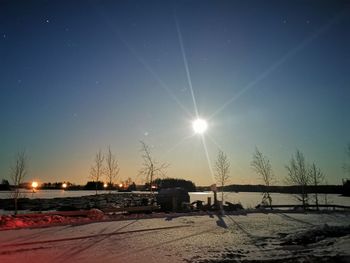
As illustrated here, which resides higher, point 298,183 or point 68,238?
point 298,183

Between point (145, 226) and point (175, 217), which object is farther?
point (175, 217)

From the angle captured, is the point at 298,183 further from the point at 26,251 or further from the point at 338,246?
the point at 26,251

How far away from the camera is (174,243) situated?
14.3 metres

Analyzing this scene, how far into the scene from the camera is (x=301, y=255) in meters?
11.7

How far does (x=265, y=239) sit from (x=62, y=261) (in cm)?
853

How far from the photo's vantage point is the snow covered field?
1129 centimetres

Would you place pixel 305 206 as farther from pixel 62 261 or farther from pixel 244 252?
pixel 62 261

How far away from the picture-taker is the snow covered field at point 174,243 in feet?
37.0

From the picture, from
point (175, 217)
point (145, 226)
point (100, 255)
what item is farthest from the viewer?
point (175, 217)

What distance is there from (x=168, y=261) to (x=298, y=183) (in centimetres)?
4118

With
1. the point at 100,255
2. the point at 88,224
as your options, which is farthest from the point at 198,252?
the point at 88,224

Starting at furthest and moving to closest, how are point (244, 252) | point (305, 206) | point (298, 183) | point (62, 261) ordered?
1. point (298, 183)
2. point (305, 206)
3. point (244, 252)
4. point (62, 261)

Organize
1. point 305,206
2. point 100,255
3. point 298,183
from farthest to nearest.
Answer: point 298,183 < point 305,206 < point 100,255

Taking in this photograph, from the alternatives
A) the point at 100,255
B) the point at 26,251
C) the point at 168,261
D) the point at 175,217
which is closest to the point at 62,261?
the point at 100,255
